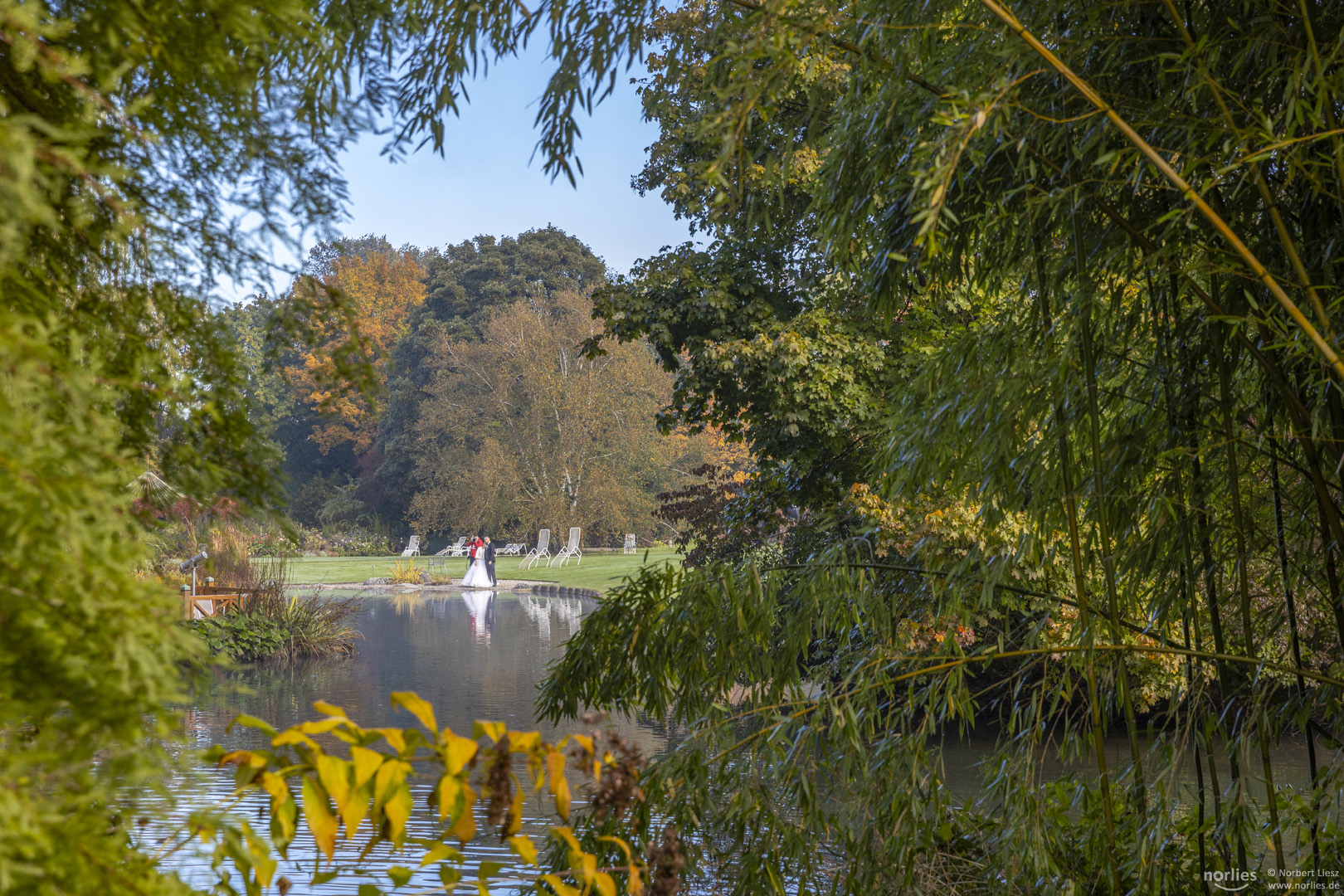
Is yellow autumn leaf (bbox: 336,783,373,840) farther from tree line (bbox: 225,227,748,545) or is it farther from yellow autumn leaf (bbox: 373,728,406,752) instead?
tree line (bbox: 225,227,748,545)

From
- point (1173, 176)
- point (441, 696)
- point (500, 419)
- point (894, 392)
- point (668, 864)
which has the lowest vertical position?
point (441, 696)

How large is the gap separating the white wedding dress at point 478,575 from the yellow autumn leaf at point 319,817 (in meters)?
13.9

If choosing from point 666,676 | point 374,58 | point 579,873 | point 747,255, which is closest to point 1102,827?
point 666,676

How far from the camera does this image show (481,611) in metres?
11.9

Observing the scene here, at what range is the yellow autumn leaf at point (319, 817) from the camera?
1.81 ft

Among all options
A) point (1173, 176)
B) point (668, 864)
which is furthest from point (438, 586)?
point (668, 864)

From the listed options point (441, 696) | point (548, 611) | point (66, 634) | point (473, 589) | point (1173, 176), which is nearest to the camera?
point (66, 634)

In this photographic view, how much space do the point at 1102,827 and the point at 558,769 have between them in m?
1.83

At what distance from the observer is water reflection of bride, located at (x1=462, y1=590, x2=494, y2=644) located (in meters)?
9.77

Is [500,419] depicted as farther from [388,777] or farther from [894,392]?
[388,777]

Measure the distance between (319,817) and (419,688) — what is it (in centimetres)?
673

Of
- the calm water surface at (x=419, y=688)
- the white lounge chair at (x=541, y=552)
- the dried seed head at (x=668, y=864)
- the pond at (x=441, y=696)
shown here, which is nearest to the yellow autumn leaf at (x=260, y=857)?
the dried seed head at (x=668, y=864)

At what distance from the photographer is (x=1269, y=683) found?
1.73m

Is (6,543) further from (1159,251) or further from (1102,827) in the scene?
(1102,827)
